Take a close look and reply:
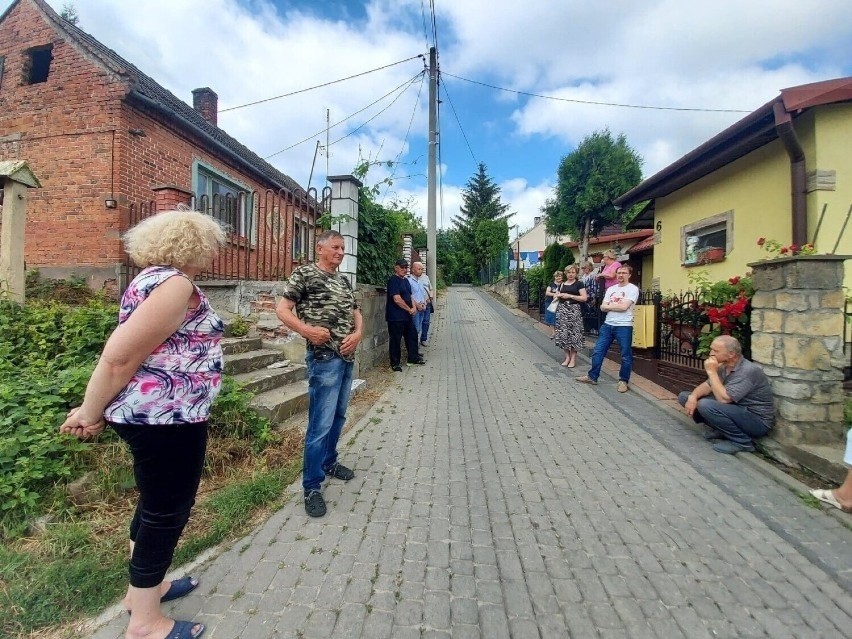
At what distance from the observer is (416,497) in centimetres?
302

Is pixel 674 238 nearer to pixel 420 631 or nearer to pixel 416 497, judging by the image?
pixel 416 497

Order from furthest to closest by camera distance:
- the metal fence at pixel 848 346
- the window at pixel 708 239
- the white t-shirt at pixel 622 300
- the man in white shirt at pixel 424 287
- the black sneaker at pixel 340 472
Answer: the man in white shirt at pixel 424 287, the window at pixel 708 239, the white t-shirt at pixel 622 300, the metal fence at pixel 848 346, the black sneaker at pixel 340 472

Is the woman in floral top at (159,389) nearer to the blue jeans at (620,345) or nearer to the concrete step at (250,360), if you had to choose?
the concrete step at (250,360)

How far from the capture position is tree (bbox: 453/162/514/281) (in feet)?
119

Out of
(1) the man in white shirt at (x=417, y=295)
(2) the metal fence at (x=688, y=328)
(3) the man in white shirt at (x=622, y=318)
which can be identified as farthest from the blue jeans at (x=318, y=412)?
(1) the man in white shirt at (x=417, y=295)

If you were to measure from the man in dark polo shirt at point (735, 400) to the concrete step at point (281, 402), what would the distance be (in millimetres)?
3883

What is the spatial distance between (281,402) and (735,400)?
4.14m

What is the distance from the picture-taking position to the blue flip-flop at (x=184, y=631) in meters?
1.73

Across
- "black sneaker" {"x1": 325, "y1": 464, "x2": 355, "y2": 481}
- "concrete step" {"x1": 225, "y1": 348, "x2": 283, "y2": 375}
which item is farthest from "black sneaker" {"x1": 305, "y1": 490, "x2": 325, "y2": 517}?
"concrete step" {"x1": 225, "y1": 348, "x2": 283, "y2": 375}

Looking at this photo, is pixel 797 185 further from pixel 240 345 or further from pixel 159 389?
pixel 159 389

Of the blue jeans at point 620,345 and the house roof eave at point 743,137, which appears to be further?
the blue jeans at point 620,345

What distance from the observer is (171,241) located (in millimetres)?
1700

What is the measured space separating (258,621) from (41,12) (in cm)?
1146

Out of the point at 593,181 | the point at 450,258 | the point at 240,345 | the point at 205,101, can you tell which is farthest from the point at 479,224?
the point at 240,345
